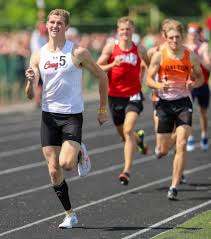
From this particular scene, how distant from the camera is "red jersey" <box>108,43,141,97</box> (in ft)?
43.5

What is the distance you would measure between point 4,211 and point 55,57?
1965mm

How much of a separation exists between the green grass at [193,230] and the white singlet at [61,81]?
1.49 m

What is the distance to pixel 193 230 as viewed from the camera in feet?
31.4

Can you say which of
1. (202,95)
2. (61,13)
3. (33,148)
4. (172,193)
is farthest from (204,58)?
(61,13)

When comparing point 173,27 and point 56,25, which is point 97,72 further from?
point 173,27

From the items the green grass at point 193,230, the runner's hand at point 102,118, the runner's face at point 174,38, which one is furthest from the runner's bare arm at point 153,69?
the green grass at point 193,230

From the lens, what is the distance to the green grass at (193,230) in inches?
363

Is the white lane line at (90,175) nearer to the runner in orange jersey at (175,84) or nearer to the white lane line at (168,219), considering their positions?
the runner in orange jersey at (175,84)

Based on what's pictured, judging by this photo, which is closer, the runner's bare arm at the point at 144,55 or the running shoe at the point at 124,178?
the running shoe at the point at 124,178

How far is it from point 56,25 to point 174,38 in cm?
258

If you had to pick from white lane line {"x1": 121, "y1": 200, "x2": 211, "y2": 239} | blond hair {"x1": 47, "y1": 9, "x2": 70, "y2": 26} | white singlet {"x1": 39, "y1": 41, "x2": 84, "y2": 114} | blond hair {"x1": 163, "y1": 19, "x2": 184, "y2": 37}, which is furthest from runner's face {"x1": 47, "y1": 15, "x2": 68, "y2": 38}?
blond hair {"x1": 163, "y1": 19, "x2": 184, "y2": 37}

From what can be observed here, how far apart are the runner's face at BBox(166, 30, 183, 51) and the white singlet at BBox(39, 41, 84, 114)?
2.27 metres

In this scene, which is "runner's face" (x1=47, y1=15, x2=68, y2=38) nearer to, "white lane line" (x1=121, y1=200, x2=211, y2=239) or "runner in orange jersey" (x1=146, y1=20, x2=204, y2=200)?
"white lane line" (x1=121, y1=200, x2=211, y2=239)

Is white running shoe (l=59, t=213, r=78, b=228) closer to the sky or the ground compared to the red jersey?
closer to the ground
